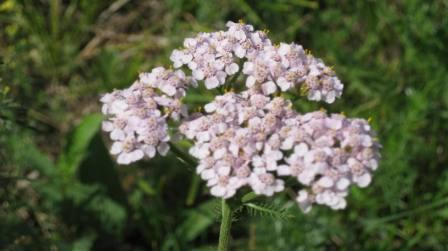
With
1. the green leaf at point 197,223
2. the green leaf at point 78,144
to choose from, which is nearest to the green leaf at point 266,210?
the green leaf at point 197,223

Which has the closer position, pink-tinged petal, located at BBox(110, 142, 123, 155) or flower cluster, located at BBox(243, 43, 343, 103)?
pink-tinged petal, located at BBox(110, 142, 123, 155)

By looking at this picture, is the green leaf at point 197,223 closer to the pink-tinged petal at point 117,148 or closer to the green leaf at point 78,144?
the green leaf at point 78,144

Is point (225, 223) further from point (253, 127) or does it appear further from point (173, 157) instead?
point (173, 157)

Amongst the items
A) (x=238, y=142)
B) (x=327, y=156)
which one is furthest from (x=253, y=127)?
(x=327, y=156)

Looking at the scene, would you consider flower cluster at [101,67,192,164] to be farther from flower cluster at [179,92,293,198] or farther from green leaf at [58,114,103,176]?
green leaf at [58,114,103,176]

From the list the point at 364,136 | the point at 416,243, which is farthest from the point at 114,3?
the point at 364,136

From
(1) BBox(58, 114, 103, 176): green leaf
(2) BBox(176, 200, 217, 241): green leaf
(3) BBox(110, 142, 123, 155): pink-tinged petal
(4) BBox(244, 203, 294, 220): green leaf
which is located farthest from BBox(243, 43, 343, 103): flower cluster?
(1) BBox(58, 114, 103, 176): green leaf

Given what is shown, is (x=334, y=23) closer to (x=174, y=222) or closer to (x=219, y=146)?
(x=174, y=222)
